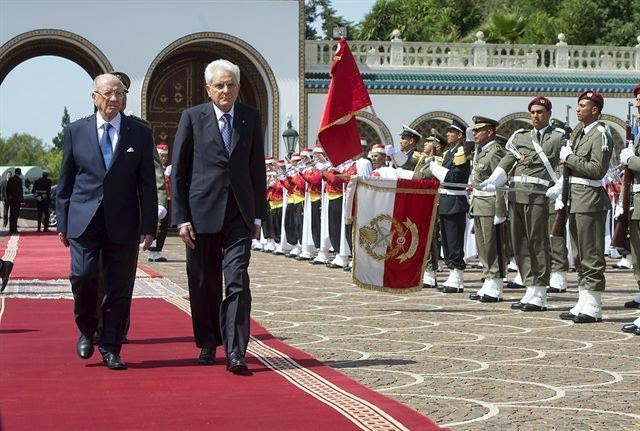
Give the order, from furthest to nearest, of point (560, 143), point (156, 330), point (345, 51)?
point (345, 51), point (560, 143), point (156, 330)

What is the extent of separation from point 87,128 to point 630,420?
3.63 m

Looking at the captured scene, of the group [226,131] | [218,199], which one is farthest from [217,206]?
[226,131]

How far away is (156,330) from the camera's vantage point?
9.85 metres

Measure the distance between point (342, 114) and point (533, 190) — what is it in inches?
75.9

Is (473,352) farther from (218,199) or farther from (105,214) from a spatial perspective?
(105,214)

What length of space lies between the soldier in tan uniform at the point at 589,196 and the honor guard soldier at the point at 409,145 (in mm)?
4465

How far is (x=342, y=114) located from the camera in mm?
12500

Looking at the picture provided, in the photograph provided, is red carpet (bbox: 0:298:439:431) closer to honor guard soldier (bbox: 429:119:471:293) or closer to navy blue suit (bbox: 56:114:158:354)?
Answer: navy blue suit (bbox: 56:114:158:354)

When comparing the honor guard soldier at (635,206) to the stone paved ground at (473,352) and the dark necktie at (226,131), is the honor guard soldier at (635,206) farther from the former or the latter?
the dark necktie at (226,131)

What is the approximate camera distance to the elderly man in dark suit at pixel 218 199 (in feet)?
25.6

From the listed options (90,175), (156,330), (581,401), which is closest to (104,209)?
(90,175)

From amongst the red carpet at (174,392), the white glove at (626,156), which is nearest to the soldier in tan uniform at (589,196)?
the white glove at (626,156)

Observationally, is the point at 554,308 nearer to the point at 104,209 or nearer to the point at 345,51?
the point at 345,51

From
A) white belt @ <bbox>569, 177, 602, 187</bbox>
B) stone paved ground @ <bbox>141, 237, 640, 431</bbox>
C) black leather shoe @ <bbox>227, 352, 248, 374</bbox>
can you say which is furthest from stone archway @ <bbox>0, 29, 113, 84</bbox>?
black leather shoe @ <bbox>227, 352, 248, 374</bbox>
